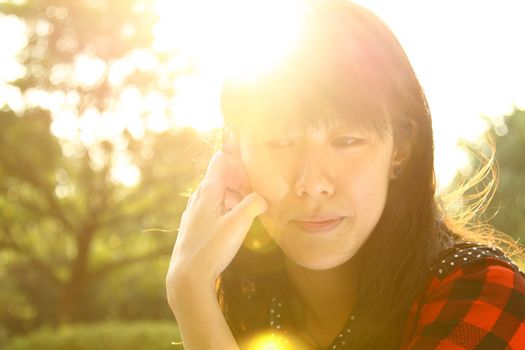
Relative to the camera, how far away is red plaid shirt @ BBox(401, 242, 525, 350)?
2.06 metres

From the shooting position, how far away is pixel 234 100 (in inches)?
103

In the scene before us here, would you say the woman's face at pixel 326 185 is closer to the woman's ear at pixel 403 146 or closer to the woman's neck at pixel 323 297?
the woman's ear at pixel 403 146

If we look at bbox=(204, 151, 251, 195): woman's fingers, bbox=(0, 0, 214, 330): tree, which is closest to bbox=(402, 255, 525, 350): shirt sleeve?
bbox=(204, 151, 251, 195): woman's fingers

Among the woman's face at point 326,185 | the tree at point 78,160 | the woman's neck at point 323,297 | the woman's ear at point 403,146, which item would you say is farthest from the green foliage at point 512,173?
the woman's face at point 326,185

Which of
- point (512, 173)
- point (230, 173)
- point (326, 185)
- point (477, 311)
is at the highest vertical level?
point (512, 173)

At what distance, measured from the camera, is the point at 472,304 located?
2104mm

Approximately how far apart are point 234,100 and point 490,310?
1.08 meters

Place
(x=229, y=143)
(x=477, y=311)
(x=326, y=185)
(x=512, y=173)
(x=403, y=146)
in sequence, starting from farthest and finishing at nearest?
(x=512, y=173) < (x=229, y=143) < (x=403, y=146) < (x=326, y=185) < (x=477, y=311)

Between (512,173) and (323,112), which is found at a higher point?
(512,173)

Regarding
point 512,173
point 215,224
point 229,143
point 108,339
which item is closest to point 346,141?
point 215,224

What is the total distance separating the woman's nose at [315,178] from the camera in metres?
2.29

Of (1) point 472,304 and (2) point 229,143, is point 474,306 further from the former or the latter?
(2) point 229,143

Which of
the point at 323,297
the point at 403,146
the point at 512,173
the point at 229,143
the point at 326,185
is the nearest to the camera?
the point at 326,185

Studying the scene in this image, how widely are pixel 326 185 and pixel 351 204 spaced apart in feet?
0.35
